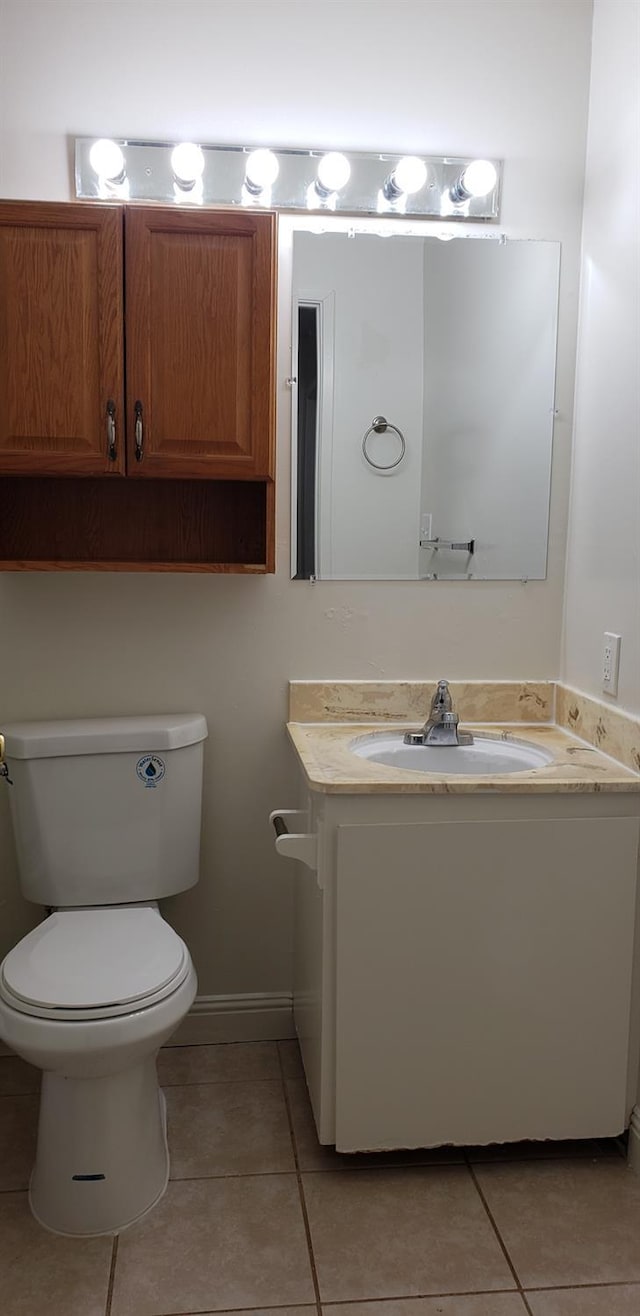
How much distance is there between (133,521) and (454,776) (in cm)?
92

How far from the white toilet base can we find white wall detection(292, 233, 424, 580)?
1154 millimetres

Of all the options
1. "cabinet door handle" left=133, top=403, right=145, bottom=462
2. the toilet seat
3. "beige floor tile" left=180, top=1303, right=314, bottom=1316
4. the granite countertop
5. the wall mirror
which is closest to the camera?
"beige floor tile" left=180, top=1303, right=314, bottom=1316

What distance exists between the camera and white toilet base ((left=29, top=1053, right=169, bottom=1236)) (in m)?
1.77

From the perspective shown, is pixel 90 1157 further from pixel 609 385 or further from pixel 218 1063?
pixel 609 385

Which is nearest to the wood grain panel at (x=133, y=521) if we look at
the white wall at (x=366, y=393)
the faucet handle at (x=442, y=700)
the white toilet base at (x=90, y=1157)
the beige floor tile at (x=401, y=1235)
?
the white wall at (x=366, y=393)

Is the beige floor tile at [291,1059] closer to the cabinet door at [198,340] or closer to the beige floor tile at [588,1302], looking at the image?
the beige floor tile at [588,1302]

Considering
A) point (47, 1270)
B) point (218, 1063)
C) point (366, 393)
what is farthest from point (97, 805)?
point (366, 393)

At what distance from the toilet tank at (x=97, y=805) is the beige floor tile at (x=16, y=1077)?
1.39 ft

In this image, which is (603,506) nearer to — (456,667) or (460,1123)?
(456,667)

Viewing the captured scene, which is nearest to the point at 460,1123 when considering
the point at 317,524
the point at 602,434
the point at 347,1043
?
the point at 347,1043

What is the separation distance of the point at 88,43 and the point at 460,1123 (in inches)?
90.0

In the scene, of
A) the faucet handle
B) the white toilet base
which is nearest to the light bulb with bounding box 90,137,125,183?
the faucet handle

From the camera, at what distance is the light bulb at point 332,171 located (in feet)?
7.07

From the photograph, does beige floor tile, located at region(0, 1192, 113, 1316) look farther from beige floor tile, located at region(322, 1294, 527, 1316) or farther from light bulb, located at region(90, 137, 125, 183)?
light bulb, located at region(90, 137, 125, 183)
